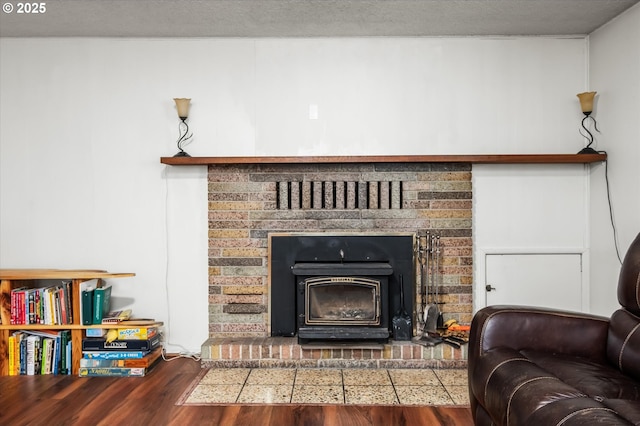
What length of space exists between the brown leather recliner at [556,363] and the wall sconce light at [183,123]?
2.43m

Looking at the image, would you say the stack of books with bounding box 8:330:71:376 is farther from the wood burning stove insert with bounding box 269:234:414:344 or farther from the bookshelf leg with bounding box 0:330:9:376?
the wood burning stove insert with bounding box 269:234:414:344

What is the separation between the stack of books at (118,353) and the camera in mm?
3166

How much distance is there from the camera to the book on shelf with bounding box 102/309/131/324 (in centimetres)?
328

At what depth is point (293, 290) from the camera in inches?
138

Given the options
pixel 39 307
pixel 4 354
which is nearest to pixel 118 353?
pixel 39 307

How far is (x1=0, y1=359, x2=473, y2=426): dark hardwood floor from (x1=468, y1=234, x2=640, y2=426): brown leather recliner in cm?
51

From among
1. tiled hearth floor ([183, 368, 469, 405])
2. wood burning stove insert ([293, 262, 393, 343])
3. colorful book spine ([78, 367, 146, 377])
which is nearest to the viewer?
tiled hearth floor ([183, 368, 469, 405])

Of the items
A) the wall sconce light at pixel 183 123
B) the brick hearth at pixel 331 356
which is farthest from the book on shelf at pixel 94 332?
the wall sconce light at pixel 183 123

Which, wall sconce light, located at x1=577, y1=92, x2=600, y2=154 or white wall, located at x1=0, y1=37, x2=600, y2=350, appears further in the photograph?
white wall, located at x1=0, y1=37, x2=600, y2=350

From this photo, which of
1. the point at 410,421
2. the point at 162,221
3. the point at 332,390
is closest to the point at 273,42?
the point at 162,221

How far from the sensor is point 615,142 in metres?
3.29

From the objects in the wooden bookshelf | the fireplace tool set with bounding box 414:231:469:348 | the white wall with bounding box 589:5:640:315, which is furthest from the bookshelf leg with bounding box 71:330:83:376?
the white wall with bounding box 589:5:640:315

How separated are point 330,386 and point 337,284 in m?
0.71

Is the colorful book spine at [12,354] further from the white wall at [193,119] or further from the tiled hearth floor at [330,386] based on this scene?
the tiled hearth floor at [330,386]
